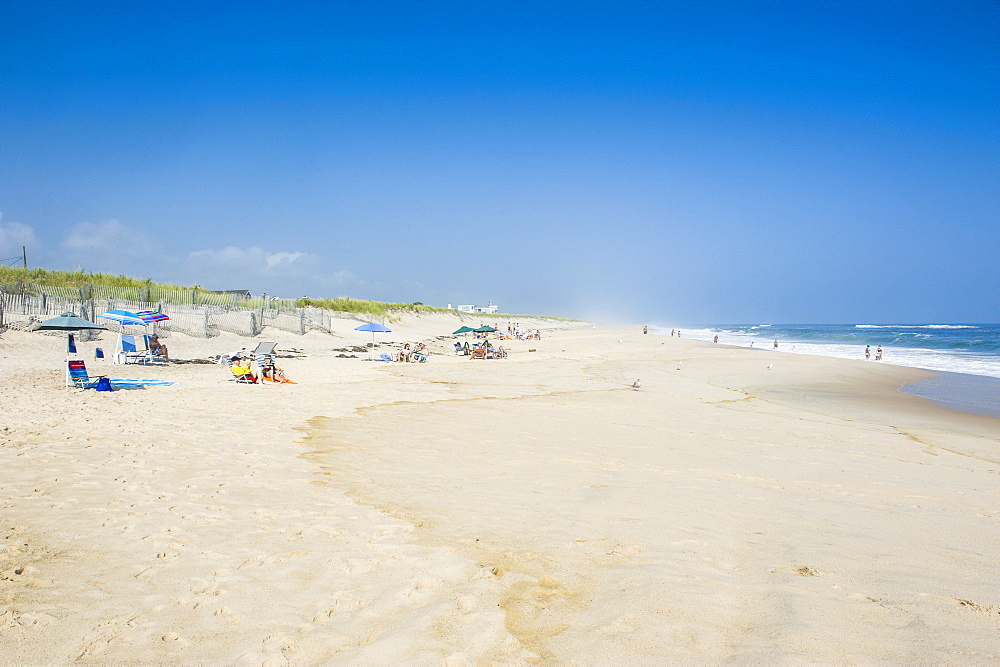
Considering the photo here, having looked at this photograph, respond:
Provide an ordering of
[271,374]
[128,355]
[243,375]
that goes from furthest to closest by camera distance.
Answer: [128,355] → [271,374] → [243,375]

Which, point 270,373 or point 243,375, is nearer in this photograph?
point 243,375

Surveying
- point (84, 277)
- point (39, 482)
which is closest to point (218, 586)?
point (39, 482)

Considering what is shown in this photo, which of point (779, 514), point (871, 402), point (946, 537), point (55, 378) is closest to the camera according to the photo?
point (946, 537)

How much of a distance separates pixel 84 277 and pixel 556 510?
1277 inches

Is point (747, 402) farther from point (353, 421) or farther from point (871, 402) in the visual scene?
point (353, 421)

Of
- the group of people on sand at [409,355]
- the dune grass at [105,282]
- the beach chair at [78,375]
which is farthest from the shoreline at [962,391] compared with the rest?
the dune grass at [105,282]

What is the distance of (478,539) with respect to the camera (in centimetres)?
422

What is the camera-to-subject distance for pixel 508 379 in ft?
57.0

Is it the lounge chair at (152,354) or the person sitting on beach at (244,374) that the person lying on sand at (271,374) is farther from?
the lounge chair at (152,354)

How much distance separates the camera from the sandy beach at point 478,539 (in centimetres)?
287

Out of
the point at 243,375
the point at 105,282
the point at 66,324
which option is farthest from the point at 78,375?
the point at 105,282

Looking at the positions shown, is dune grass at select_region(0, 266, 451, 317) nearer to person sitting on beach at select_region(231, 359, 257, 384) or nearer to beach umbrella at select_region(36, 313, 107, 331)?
beach umbrella at select_region(36, 313, 107, 331)

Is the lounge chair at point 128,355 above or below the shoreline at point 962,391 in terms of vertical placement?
above

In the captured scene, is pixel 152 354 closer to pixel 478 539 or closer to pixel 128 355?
pixel 128 355
